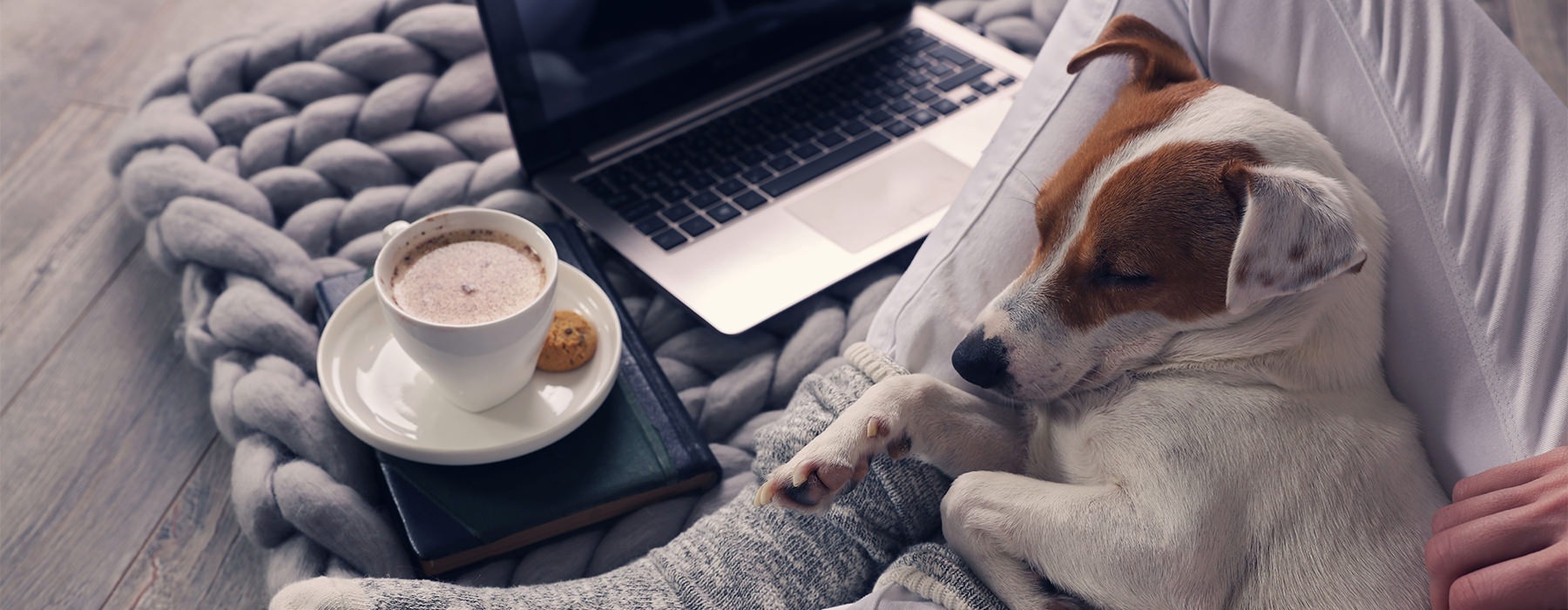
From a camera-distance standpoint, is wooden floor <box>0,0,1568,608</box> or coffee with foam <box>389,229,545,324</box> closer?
coffee with foam <box>389,229,545,324</box>

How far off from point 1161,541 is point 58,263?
1.60 m

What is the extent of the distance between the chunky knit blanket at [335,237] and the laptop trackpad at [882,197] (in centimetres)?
7

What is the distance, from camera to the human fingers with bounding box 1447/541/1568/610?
931mm

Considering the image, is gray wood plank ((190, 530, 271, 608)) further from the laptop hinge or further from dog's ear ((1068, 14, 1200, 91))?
dog's ear ((1068, 14, 1200, 91))

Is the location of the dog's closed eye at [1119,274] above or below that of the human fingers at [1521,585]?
above

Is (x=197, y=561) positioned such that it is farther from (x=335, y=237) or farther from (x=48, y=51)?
(x=48, y=51)

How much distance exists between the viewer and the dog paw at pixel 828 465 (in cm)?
115

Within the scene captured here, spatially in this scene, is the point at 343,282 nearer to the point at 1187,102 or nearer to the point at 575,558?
the point at 575,558

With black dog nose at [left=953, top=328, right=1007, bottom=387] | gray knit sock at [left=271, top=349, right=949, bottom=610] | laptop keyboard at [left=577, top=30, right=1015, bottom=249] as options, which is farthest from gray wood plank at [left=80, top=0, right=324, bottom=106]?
black dog nose at [left=953, top=328, right=1007, bottom=387]

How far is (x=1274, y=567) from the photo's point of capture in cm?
109

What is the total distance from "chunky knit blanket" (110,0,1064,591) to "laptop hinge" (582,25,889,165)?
0.14 m

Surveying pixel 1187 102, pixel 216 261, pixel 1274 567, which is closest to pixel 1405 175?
pixel 1187 102

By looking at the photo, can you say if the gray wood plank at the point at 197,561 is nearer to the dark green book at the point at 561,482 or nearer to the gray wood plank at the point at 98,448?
the gray wood plank at the point at 98,448

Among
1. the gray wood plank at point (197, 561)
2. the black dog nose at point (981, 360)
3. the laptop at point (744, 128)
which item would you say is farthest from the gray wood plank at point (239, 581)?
the black dog nose at point (981, 360)
